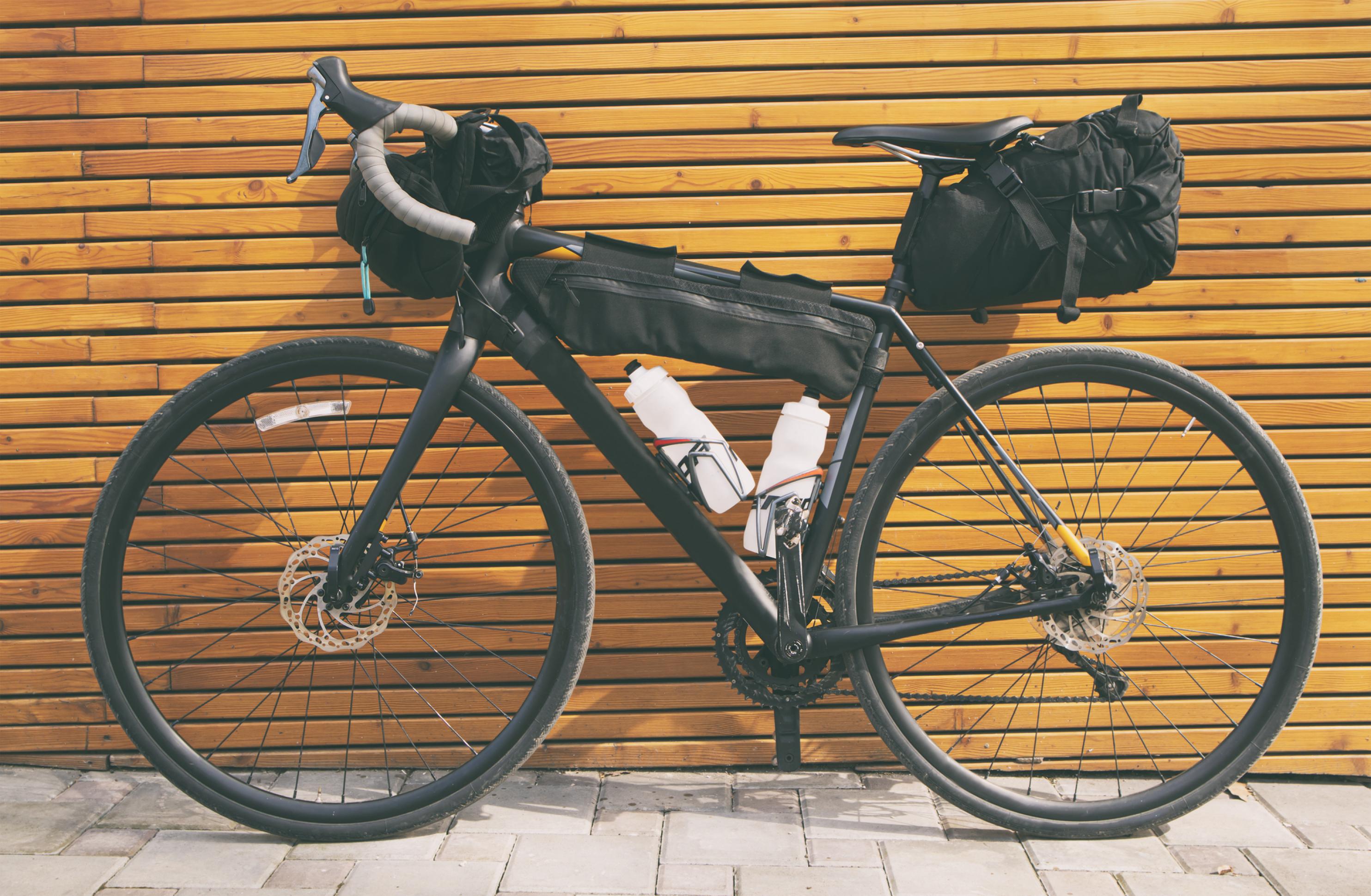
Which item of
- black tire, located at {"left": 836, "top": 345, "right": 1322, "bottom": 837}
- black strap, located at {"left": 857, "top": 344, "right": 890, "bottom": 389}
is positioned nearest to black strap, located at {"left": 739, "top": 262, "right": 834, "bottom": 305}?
black strap, located at {"left": 857, "top": 344, "right": 890, "bottom": 389}

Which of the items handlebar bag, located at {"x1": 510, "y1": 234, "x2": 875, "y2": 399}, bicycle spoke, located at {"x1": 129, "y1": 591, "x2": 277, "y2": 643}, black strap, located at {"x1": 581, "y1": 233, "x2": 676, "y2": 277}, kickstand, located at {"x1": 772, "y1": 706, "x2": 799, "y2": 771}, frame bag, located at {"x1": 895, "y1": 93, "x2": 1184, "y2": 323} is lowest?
kickstand, located at {"x1": 772, "y1": 706, "x2": 799, "y2": 771}

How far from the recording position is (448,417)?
2906mm

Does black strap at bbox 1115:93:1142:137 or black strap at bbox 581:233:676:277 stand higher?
black strap at bbox 1115:93:1142:137

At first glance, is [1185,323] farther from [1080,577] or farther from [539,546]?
[539,546]

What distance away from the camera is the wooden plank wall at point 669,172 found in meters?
2.80

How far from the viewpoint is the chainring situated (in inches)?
98.7

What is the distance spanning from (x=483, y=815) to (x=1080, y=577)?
5.91ft

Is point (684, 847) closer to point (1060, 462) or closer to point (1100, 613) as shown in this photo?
point (1100, 613)

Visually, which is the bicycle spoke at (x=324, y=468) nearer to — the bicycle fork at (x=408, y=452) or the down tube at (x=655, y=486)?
the bicycle fork at (x=408, y=452)

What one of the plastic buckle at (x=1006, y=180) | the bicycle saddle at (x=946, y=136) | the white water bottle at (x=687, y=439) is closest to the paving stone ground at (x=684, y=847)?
the white water bottle at (x=687, y=439)

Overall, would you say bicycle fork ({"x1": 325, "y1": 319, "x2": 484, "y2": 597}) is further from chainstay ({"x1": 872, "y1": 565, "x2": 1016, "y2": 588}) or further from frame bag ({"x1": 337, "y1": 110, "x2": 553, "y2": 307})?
chainstay ({"x1": 872, "y1": 565, "x2": 1016, "y2": 588})

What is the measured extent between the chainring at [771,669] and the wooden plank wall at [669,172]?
46cm

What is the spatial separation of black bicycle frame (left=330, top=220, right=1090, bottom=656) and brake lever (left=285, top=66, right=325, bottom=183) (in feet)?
1.55

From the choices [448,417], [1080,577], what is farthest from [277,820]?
[1080,577]
